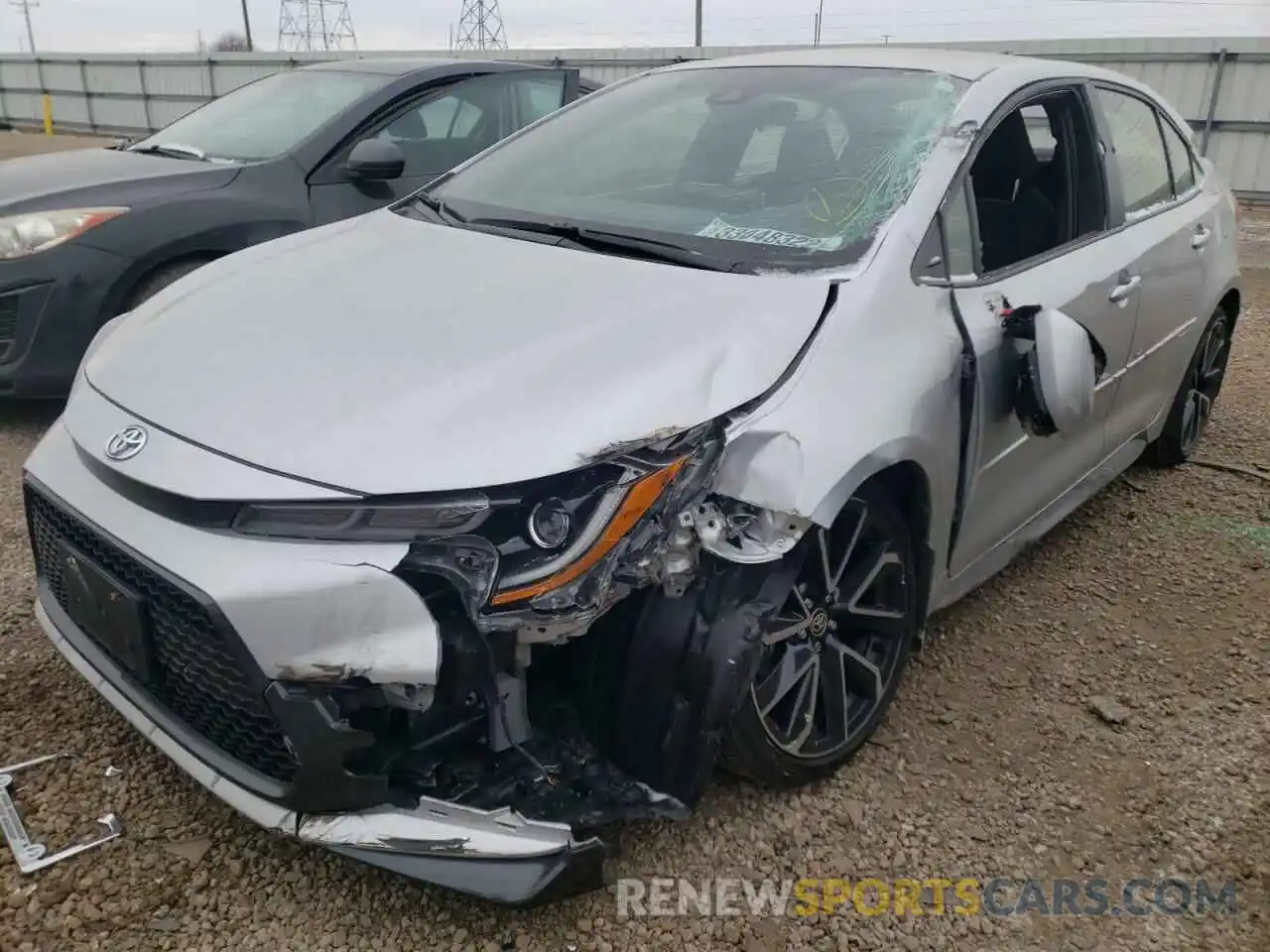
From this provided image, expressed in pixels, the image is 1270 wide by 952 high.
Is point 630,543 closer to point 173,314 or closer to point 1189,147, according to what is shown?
point 173,314

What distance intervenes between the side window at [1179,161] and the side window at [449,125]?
304cm

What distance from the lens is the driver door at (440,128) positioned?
4730mm

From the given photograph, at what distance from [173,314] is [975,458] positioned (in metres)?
1.94

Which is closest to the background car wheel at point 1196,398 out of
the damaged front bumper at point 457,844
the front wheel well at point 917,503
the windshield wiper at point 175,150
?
the front wheel well at point 917,503

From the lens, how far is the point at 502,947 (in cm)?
199

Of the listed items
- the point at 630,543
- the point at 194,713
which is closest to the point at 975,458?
the point at 630,543

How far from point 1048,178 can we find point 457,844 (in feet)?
8.70

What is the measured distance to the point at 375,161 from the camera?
4.04 m

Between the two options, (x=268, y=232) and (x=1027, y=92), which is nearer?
(x=1027, y=92)

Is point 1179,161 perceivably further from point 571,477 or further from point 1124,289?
point 571,477

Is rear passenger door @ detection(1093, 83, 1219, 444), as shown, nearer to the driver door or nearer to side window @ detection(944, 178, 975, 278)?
side window @ detection(944, 178, 975, 278)

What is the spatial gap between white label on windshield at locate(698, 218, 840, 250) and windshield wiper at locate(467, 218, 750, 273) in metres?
0.11

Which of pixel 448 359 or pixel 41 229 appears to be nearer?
pixel 448 359
